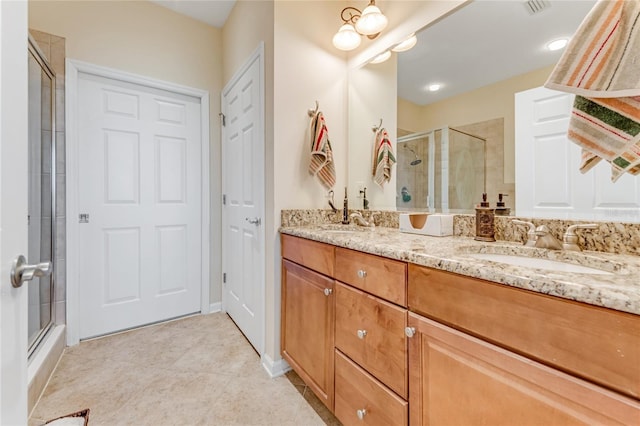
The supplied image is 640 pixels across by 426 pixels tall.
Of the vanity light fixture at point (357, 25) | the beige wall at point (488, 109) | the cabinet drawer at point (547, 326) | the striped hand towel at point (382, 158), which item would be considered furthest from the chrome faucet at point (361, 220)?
the vanity light fixture at point (357, 25)

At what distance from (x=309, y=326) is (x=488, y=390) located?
0.88 meters

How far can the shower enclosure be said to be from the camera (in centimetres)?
134

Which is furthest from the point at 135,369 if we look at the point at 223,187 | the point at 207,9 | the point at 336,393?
the point at 207,9

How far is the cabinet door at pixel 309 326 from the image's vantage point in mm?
1280

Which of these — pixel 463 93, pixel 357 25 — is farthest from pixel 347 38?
pixel 463 93

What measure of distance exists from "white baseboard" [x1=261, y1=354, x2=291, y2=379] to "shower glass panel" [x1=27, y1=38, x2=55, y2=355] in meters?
1.35

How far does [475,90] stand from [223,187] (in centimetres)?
214

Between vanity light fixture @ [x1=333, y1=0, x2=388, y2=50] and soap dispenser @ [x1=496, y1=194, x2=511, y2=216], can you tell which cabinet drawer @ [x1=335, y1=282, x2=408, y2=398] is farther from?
vanity light fixture @ [x1=333, y1=0, x2=388, y2=50]

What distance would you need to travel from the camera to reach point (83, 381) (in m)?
1.60

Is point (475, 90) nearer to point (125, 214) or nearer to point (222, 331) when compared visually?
point (222, 331)

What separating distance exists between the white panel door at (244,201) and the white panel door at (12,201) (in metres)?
1.23

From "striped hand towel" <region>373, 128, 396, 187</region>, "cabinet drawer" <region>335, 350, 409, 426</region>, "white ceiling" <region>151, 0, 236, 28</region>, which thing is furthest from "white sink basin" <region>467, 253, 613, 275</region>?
"white ceiling" <region>151, 0, 236, 28</region>

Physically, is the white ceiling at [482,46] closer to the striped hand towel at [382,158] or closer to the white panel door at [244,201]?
the striped hand towel at [382,158]

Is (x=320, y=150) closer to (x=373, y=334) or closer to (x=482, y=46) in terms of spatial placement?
(x=482, y=46)
